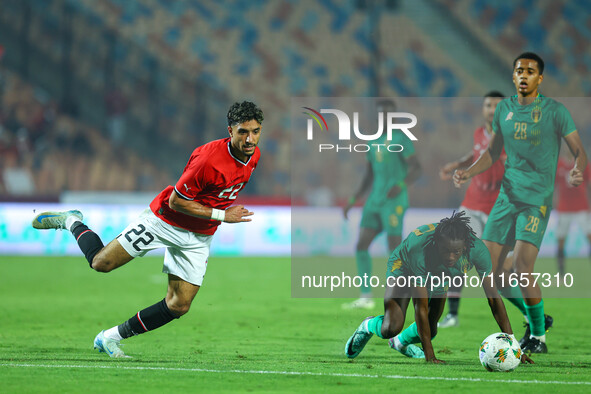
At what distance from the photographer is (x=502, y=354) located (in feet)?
20.6

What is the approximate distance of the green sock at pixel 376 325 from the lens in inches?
262

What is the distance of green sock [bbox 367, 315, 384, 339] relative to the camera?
6656 mm

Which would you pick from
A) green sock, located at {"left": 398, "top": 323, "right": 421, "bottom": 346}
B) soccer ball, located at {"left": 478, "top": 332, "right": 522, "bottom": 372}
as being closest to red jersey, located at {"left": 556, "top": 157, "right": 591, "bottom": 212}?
green sock, located at {"left": 398, "top": 323, "right": 421, "bottom": 346}

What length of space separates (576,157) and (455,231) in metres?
1.40

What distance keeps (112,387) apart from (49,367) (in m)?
0.94

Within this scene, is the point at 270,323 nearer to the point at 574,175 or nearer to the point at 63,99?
the point at 574,175

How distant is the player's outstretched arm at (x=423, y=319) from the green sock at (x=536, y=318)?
43.2 inches

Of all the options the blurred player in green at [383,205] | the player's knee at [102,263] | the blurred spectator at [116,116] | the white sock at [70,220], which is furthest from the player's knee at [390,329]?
the blurred spectator at [116,116]

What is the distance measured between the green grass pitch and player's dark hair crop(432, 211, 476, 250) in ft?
3.19

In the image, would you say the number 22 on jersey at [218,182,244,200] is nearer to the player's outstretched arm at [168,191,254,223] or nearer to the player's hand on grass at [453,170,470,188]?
the player's outstretched arm at [168,191,254,223]

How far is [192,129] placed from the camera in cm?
2128

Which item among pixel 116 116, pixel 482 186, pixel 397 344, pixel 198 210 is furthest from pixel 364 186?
pixel 116 116

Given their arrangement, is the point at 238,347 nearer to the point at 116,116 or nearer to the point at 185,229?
the point at 185,229

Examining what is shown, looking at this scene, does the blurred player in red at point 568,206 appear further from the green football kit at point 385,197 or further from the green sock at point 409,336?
the green sock at point 409,336
